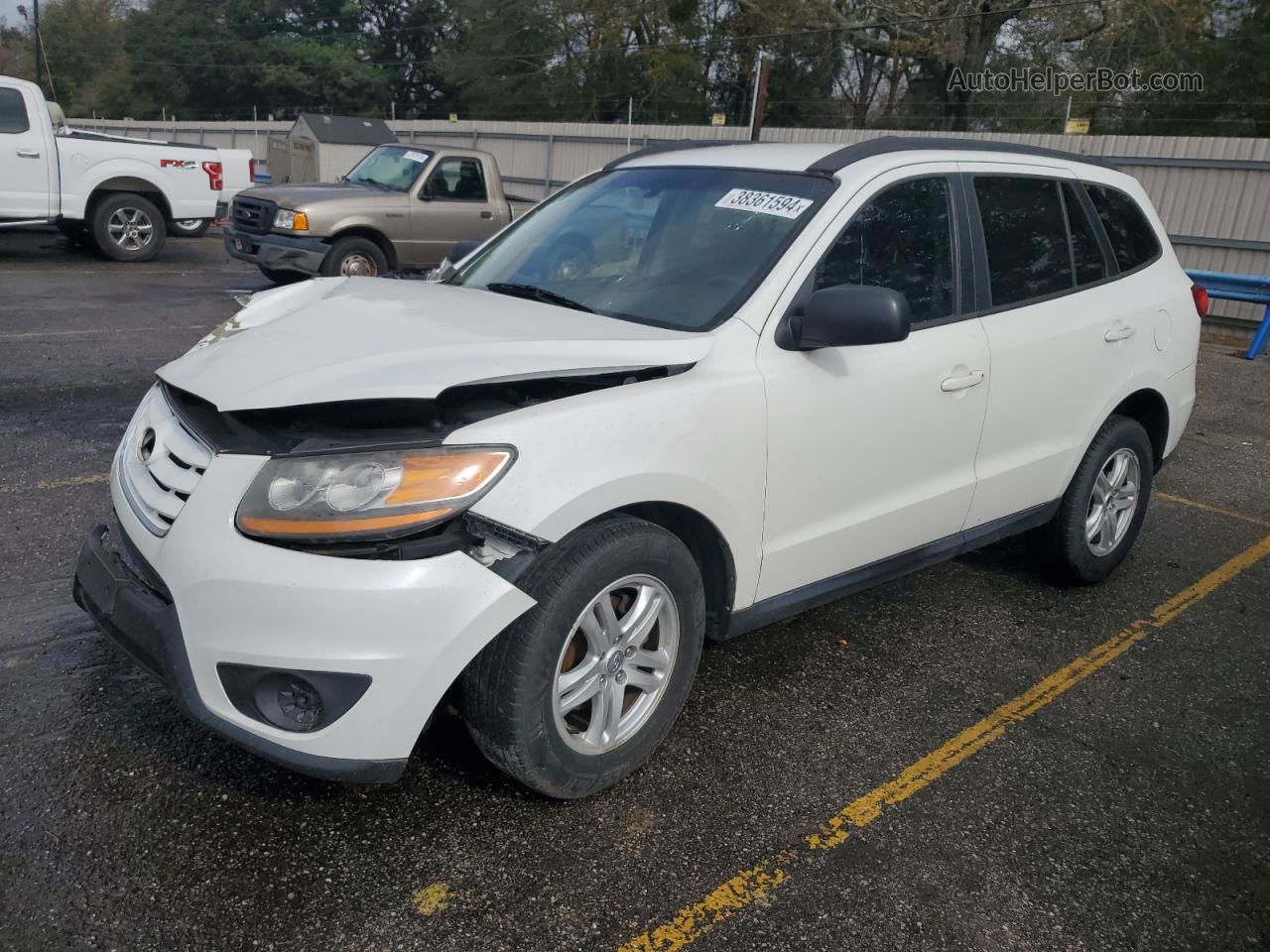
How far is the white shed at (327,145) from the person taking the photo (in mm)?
19688

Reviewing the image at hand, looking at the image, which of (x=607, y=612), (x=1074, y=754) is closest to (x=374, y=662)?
(x=607, y=612)

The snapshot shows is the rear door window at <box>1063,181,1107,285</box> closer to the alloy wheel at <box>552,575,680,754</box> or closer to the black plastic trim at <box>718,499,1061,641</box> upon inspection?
the black plastic trim at <box>718,499,1061,641</box>

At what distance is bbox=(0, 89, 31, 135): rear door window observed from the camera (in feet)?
38.8

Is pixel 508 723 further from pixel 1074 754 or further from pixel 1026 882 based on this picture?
pixel 1074 754

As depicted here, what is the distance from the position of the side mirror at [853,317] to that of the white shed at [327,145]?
17.8 meters

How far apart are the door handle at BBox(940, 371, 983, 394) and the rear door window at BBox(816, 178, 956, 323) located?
0.74ft

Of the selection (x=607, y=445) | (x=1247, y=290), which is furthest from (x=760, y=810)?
(x=1247, y=290)

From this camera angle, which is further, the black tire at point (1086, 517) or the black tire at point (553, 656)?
the black tire at point (1086, 517)

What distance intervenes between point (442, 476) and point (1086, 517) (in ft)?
10.4

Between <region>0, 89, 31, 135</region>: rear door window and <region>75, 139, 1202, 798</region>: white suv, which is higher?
<region>0, 89, 31, 135</region>: rear door window

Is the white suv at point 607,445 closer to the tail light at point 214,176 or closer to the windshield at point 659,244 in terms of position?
the windshield at point 659,244

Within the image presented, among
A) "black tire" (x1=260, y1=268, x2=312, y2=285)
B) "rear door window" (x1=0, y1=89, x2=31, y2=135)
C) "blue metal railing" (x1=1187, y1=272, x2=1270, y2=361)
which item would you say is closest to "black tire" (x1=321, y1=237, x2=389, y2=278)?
"black tire" (x1=260, y1=268, x2=312, y2=285)

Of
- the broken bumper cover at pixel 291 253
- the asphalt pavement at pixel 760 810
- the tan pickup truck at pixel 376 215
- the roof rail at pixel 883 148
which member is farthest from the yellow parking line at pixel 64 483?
the broken bumper cover at pixel 291 253

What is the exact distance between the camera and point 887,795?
3098mm
